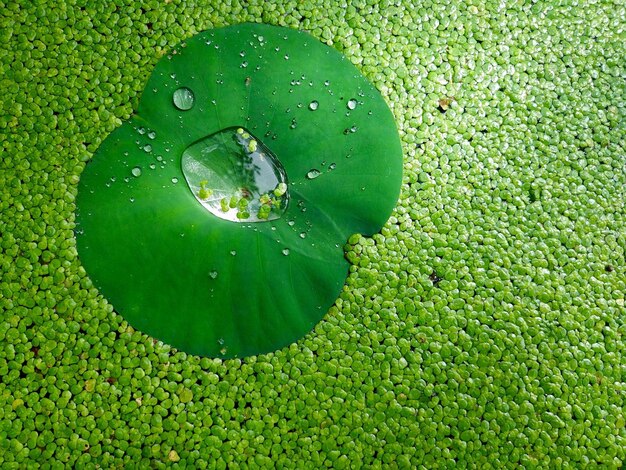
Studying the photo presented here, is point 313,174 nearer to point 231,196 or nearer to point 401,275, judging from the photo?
point 231,196

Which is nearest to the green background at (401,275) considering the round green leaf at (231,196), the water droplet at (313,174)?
the round green leaf at (231,196)

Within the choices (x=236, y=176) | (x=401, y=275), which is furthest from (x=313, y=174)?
(x=401, y=275)

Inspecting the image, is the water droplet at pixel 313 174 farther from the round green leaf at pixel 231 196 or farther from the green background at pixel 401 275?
the green background at pixel 401 275

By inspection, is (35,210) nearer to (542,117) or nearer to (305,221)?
(305,221)

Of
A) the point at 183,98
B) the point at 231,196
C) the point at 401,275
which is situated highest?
the point at 183,98

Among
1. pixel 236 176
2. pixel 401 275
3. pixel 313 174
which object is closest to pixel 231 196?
pixel 236 176

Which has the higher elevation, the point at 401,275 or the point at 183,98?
the point at 183,98
